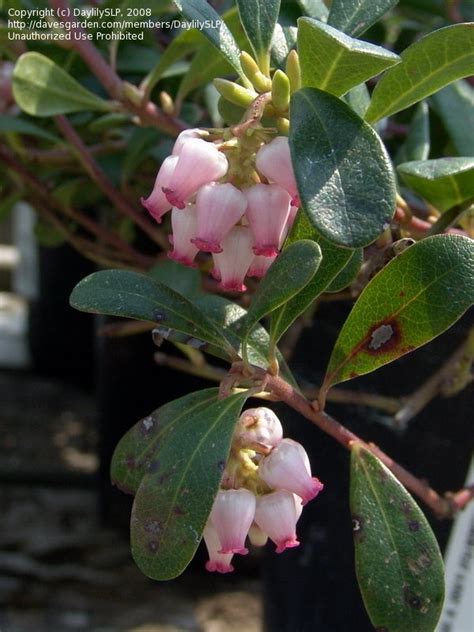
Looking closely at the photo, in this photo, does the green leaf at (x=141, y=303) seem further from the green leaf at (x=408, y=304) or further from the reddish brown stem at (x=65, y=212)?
the reddish brown stem at (x=65, y=212)

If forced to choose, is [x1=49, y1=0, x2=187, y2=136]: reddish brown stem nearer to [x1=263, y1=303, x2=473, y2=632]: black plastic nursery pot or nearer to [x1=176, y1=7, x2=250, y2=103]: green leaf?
[x1=176, y1=7, x2=250, y2=103]: green leaf

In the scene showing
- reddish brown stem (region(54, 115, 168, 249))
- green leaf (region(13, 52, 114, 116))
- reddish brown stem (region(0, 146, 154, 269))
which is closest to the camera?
green leaf (region(13, 52, 114, 116))

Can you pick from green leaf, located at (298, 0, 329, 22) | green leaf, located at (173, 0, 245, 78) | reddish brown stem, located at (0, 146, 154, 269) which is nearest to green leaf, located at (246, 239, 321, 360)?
green leaf, located at (173, 0, 245, 78)

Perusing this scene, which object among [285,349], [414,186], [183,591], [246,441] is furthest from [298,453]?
[183,591]

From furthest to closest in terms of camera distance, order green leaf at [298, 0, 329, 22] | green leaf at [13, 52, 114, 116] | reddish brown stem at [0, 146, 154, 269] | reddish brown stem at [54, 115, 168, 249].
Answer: reddish brown stem at [0, 146, 154, 269], reddish brown stem at [54, 115, 168, 249], green leaf at [13, 52, 114, 116], green leaf at [298, 0, 329, 22]

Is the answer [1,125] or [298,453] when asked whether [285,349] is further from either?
[298,453]

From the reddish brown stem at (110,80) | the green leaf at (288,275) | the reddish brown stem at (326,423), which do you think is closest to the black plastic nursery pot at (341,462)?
the reddish brown stem at (326,423)
